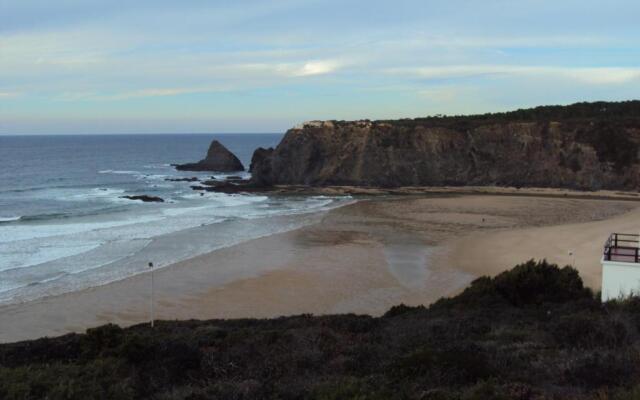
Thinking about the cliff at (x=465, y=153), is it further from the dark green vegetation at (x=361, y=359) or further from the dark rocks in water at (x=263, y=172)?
the dark green vegetation at (x=361, y=359)

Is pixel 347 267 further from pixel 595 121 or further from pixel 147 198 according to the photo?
pixel 595 121

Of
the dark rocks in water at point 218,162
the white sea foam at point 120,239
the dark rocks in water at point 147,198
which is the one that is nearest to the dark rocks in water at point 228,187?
the dark rocks in water at point 147,198

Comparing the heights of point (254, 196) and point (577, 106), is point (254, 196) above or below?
below

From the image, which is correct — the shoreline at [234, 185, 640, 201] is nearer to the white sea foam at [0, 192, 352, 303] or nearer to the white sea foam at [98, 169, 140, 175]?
the white sea foam at [0, 192, 352, 303]

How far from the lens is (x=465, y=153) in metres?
55.5

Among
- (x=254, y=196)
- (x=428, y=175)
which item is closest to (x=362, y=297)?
(x=254, y=196)

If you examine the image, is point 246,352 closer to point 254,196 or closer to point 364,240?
point 364,240

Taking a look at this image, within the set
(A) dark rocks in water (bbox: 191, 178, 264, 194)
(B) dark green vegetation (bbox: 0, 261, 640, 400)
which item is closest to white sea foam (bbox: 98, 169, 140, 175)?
(A) dark rocks in water (bbox: 191, 178, 264, 194)

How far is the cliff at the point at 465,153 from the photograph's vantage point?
51.1 meters

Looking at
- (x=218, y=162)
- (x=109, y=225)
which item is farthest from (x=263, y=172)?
(x=109, y=225)

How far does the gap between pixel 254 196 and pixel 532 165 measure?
75.3 feet

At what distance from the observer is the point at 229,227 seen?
110ft

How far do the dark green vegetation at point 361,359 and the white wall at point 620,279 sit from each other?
52 cm

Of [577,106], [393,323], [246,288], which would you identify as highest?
[577,106]
